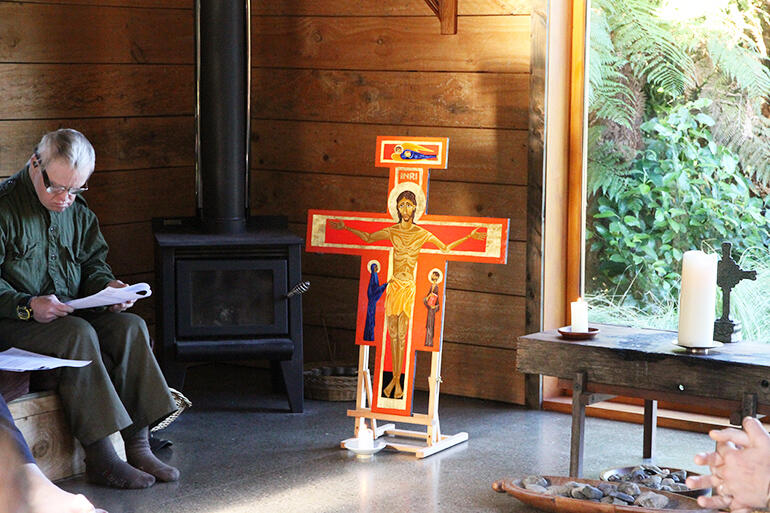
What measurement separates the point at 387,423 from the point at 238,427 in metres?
0.52

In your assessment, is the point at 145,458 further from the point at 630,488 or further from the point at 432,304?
the point at 630,488

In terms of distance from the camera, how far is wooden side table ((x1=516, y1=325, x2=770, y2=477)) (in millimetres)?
3059

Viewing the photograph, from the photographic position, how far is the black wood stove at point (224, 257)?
3.99m

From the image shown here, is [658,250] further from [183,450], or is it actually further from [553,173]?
[183,450]

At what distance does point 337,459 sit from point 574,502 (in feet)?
2.81

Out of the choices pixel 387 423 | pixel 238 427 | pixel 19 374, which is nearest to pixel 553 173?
pixel 387 423

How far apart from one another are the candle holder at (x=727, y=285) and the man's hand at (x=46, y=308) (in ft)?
6.18

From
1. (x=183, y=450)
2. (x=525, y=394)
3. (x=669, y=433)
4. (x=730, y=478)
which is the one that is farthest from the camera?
(x=525, y=394)

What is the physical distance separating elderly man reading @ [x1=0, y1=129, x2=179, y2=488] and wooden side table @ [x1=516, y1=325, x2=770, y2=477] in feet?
3.83

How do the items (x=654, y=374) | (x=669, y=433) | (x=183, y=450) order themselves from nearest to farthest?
(x=654, y=374), (x=183, y=450), (x=669, y=433)

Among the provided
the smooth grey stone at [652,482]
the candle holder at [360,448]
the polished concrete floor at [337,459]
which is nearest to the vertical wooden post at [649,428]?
the polished concrete floor at [337,459]

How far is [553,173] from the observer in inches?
164

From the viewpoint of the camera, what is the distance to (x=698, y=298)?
3.14 metres

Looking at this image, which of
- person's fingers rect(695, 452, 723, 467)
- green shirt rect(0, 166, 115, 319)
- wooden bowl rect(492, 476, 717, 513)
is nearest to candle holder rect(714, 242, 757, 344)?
wooden bowl rect(492, 476, 717, 513)
